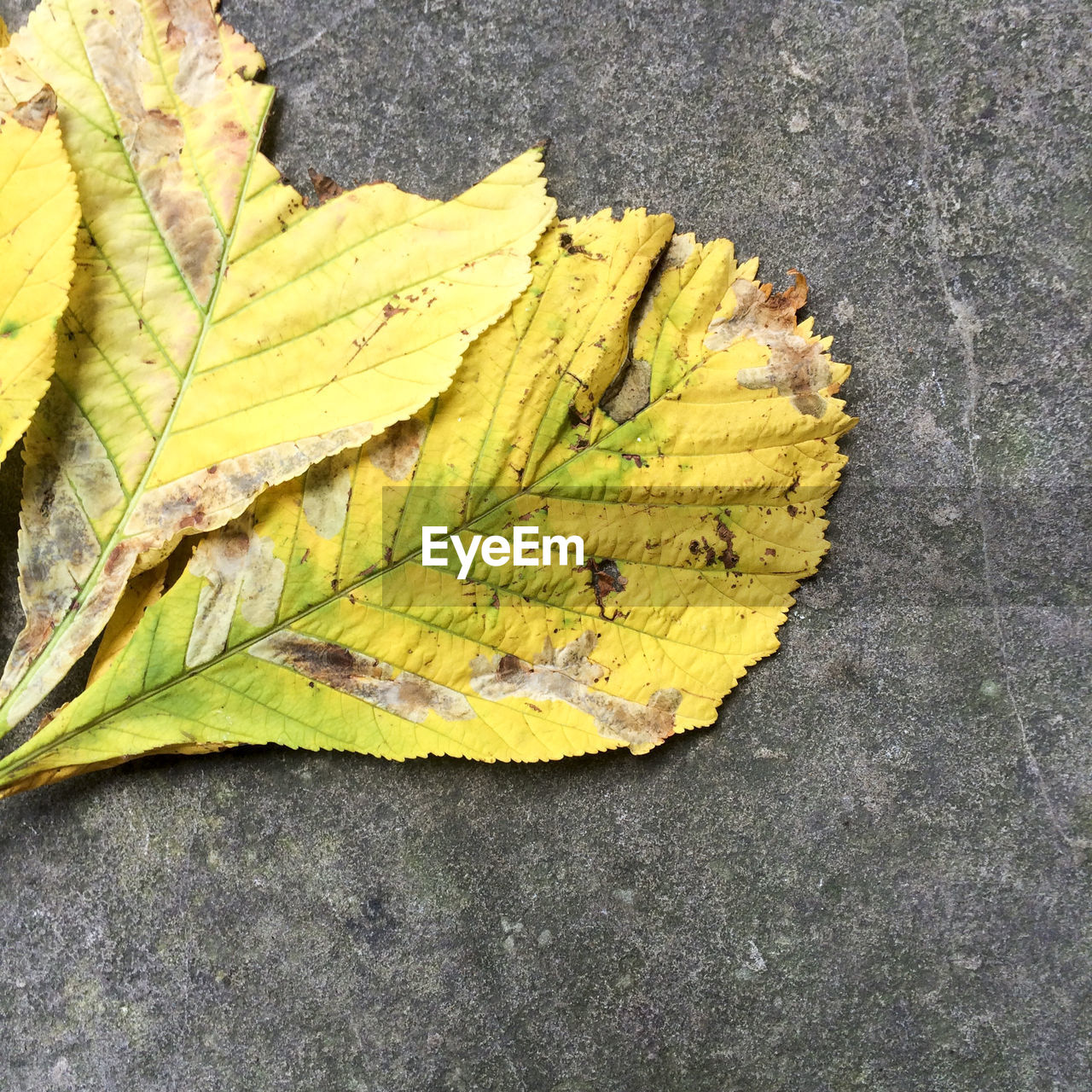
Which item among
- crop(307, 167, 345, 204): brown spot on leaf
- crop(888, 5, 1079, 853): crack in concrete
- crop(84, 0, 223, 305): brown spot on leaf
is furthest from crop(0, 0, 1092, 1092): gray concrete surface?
crop(84, 0, 223, 305): brown spot on leaf

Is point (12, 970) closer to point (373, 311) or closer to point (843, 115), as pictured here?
point (373, 311)

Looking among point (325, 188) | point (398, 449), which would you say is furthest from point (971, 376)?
point (325, 188)

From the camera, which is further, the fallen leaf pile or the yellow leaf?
the yellow leaf

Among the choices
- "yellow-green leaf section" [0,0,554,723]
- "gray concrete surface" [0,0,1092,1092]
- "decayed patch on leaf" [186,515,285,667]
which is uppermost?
"yellow-green leaf section" [0,0,554,723]

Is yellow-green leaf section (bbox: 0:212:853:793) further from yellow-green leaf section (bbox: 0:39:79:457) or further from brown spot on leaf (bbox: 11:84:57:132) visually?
Answer: brown spot on leaf (bbox: 11:84:57:132)

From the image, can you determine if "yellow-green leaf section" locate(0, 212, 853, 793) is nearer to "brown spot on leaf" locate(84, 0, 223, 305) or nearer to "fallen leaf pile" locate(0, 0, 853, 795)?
"fallen leaf pile" locate(0, 0, 853, 795)

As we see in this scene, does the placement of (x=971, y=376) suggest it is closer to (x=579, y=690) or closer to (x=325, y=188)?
(x=579, y=690)

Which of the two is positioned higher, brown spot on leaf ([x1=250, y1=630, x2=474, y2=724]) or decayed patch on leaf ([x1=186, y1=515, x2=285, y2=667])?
decayed patch on leaf ([x1=186, y1=515, x2=285, y2=667])
